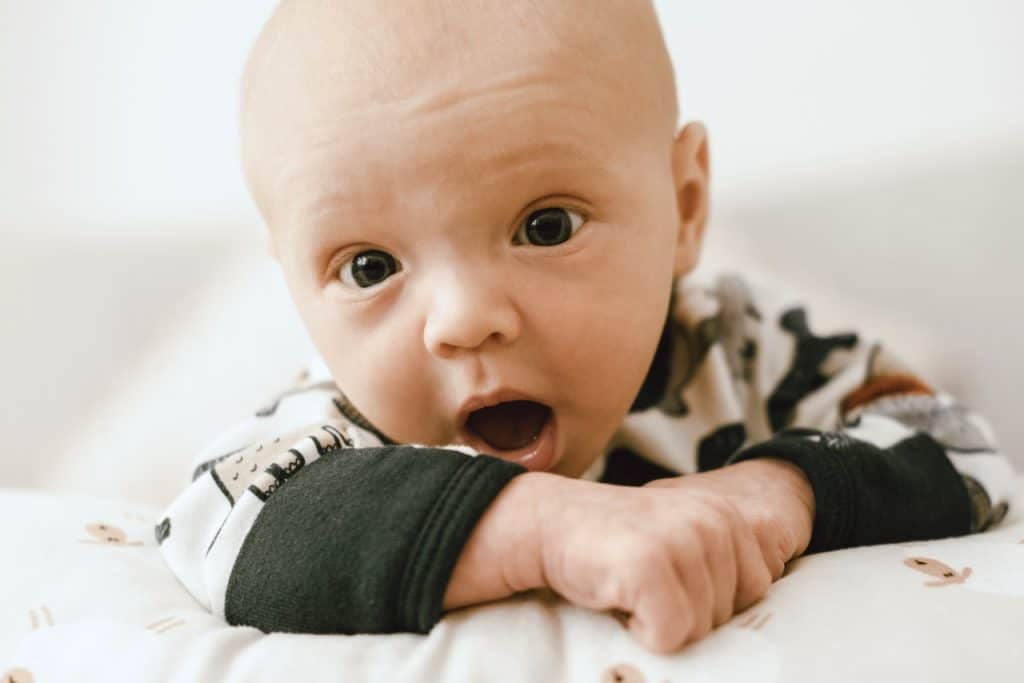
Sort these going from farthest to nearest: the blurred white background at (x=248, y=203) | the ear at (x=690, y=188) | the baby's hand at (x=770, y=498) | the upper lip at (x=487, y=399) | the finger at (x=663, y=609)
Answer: the blurred white background at (x=248, y=203) < the ear at (x=690, y=188) < the upper lip at (x=487, y=399) < the baby's hand at (x=770, y=498) < the finger at (x=663, y=609)


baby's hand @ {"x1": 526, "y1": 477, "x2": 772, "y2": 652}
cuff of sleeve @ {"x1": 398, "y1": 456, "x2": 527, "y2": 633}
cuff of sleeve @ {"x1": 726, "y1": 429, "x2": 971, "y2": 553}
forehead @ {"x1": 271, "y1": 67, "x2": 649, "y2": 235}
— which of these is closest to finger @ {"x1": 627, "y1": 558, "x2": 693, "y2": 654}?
baby's hand @ {"x1": 526, "y1": 477, "x2": 772, "y2": 652}

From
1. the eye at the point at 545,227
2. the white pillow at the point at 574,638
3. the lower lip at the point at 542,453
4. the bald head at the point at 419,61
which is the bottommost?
the white pillow at the point at 574,638

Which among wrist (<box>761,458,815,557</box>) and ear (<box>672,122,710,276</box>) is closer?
wrist (<box>761,458,815,557</box>)

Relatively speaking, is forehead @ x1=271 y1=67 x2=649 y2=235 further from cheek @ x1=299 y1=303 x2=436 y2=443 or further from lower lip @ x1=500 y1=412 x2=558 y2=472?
lower lip @ x1=500 y1=412 x2=558 y2=472

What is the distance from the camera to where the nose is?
0.73 metres

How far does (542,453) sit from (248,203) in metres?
0.93

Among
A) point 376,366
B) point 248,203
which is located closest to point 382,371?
point 376,366

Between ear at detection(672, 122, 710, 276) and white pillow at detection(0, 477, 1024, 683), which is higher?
ear at detection(672, 122, 710, 276)

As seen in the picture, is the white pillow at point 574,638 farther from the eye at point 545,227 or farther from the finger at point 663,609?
the eye at point 545,227

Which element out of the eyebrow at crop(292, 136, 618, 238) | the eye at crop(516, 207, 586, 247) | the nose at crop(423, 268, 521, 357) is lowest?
the nose at crop(423, 268, 521, 357)

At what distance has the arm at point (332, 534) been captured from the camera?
0.61 m

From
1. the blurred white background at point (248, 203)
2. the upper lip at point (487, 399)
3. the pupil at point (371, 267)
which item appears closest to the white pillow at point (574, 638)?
the upper lip at point (487, 399)

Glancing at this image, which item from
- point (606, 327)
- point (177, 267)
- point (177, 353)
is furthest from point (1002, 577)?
point (177, 267)

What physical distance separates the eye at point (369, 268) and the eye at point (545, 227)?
107 mm
